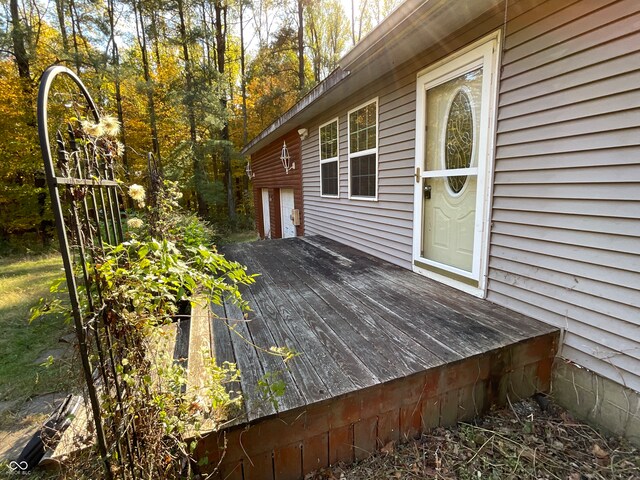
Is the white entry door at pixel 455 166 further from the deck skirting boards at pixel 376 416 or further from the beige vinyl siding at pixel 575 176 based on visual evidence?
the deck skirting boards at pixel 376 416

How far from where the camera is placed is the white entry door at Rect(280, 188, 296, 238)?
27.3ft

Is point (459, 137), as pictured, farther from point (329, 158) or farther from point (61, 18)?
point (61, 18)

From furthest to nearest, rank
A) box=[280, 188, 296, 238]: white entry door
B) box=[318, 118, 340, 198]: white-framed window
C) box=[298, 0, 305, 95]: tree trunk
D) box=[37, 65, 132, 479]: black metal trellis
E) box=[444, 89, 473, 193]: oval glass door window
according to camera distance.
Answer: box=[298, 0, 305, 95]: tree trunk
box=[280, 188, 296, 238]: white entry door
box=[318, 118, 340, 198]: white-framed window
box=[444, 89, 473, 193]: oval glass door window
box=[37, 65, 132, 479]: black metal trellis

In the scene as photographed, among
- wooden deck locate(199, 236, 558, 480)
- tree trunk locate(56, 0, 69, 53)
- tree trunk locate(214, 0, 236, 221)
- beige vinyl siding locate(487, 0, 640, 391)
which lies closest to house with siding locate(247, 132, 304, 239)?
tree trunk locate(214, 0, 236, 221)

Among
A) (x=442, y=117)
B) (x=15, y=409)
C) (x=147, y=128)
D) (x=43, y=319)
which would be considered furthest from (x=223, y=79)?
(x=15, y=409)

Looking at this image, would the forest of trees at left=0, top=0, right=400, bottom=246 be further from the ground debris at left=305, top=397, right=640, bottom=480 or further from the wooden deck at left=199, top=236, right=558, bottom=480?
the ground debris at left=305, top=397, right=640, bottom=480

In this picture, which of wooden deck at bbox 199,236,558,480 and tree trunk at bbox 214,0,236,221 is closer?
wooden deck at bbox 199,236,558,480

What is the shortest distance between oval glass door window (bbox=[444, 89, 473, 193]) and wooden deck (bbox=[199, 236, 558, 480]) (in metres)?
1.05

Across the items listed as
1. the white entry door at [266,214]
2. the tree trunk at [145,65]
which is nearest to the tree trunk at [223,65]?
the tree trunk at [145,65]

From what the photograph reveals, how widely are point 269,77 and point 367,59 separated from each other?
453 inches

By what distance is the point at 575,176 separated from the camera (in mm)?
1854

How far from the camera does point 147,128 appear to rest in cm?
1296

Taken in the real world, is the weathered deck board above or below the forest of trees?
below

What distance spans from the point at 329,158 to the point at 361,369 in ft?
14.1
